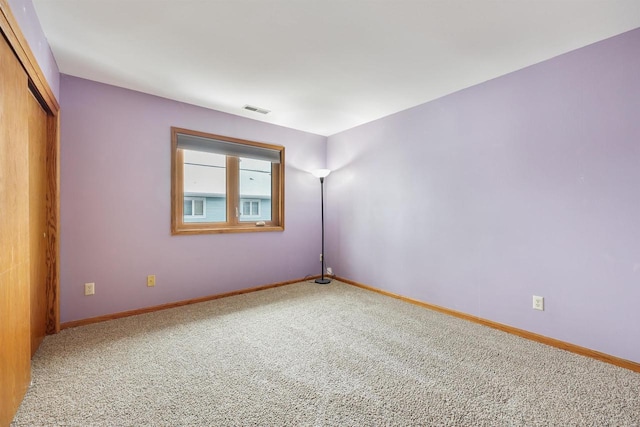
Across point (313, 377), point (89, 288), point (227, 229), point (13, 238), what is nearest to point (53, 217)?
point (89, 288)

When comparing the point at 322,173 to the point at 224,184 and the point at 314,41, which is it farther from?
the point at 314,41

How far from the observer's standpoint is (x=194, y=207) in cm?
351

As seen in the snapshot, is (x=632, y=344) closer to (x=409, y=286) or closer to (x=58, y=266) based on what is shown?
(x=409, y=286)

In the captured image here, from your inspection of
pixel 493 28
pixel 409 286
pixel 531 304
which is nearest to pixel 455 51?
pixel 493 28

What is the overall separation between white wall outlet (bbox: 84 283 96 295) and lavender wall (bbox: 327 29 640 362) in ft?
10.5

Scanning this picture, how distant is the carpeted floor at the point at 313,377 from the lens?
1.48 m

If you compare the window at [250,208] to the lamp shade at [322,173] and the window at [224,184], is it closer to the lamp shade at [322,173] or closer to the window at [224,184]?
the window at [224,184]

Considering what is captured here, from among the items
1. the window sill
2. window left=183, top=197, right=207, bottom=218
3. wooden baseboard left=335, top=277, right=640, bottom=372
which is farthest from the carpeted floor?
window left=183, top=197, right=207, bottom=218

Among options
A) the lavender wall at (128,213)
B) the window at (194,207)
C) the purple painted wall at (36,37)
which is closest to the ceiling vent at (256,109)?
the lavender wall at (128,213)

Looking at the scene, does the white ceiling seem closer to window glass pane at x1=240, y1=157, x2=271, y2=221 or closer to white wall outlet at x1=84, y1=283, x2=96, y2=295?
window glass pane at x1=240, y1=157, x2=271, y2=221

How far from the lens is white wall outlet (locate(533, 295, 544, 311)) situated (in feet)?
7.77

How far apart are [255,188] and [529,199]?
3.21 meters

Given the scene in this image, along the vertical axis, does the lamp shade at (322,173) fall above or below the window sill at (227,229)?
above

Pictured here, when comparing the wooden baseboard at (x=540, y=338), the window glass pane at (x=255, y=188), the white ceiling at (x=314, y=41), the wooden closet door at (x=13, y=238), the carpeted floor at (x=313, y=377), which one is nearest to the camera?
the wooden closet door at (x=13, y=238)
